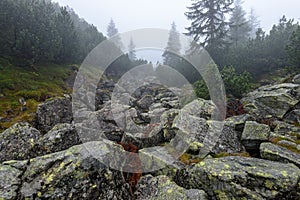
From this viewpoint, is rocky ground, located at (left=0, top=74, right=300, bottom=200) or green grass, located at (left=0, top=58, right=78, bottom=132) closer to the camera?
rocky ground, located at (left=0, top=74, right=300, bottom=200)

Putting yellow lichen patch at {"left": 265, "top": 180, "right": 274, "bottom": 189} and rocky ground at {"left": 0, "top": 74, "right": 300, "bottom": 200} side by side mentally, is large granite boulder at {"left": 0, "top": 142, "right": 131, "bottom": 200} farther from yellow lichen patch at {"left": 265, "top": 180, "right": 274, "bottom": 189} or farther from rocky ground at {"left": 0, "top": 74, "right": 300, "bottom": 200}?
yellow lichen patch at {"left": 265, "top": 180, "right": 274, "bottom": 189}

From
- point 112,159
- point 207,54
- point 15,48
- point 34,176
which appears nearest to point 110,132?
point 112,159

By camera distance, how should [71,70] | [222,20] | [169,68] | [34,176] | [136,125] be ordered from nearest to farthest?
[34,176] < [136,125] < [222,20] < [71,70] < [169,68]

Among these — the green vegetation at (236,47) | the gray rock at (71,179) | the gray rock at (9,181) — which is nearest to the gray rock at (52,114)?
the gray rock at (9,181)

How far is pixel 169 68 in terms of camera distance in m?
43.8

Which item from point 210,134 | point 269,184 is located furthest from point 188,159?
point 269,184

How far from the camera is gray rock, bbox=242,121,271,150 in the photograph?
33.0ft

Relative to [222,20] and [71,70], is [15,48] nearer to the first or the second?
[71,70]

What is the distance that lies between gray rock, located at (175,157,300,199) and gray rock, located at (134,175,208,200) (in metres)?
0.52

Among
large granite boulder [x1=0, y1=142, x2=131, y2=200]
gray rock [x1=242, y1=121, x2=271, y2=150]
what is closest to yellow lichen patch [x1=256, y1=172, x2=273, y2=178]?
gray rock [x1=242, y1=121, x2=271, y2=150]

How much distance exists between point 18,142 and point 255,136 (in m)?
11.4

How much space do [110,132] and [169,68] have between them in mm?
→ 32561

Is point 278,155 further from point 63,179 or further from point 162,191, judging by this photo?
point 63,179

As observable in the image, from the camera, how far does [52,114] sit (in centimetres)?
1591
